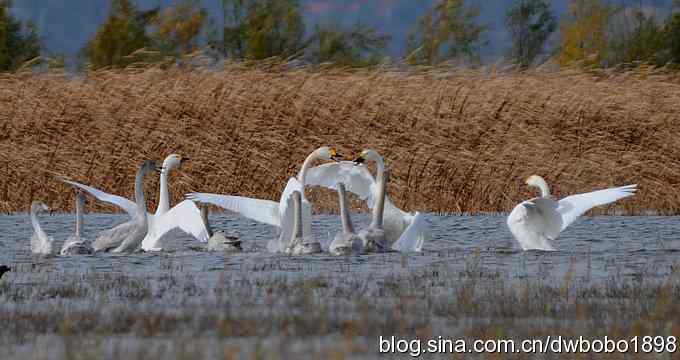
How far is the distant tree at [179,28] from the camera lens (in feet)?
126

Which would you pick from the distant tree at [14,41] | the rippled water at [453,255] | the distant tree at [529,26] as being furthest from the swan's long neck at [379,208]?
the distant tree at [529,26]

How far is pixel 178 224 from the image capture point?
11648mm

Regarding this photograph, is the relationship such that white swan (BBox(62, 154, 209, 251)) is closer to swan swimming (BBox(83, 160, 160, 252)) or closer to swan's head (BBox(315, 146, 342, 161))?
swan swimming (BBox(83, 160, 160, 252))

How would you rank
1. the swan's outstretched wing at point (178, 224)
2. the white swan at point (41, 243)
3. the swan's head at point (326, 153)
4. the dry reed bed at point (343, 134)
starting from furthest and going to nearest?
1. the dry reed bed at point (343, 134)
2. the swan's head at point (326, 153)
3. the swan's outstretched wing at point (178, 224)
4. the white swan at point (41, 243)

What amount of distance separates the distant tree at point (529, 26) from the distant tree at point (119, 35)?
12.3 m

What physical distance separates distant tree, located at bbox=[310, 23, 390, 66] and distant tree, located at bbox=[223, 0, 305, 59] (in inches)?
37.2

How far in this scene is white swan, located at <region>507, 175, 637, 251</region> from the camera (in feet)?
38.2

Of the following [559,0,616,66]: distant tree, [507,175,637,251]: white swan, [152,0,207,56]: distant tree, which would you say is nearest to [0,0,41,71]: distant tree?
[152,0,207,56]: distant tree

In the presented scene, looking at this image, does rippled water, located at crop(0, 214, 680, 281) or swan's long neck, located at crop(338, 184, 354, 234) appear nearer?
rippled water, located at crop(0, 214, 680, 281)

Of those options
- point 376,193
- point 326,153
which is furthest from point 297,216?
point 326,153

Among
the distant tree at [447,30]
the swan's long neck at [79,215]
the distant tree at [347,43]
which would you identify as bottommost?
the swan's long neck at [79,215]

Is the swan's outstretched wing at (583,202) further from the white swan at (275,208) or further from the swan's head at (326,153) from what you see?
the swan's head at (326,153)

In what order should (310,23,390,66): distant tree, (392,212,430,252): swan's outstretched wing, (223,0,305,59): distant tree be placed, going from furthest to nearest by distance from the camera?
1. (223,0,305,59): distant tree
2. (310,23,390,66): distant tree
3. (392,212,430,252): swan's outstretched wing

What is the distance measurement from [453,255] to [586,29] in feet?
92.9
